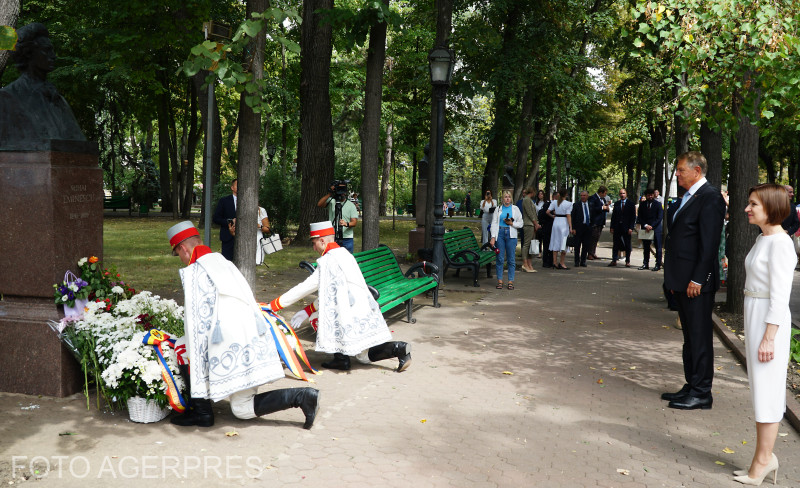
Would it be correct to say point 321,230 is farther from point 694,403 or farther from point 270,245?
point 270,245

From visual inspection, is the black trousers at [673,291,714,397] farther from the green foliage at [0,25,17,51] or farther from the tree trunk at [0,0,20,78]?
the tree trunk at [0,0,20,78]

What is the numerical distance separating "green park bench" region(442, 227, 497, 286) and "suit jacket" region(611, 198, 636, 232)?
4.18 metres

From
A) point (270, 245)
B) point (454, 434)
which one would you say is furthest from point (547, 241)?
point (454, 434)

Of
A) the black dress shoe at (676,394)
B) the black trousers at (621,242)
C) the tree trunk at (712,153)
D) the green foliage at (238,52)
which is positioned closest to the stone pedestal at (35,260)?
the green foliage at (238,52)

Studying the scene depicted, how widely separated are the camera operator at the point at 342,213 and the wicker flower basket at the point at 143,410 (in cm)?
670

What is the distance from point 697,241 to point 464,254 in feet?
26.0

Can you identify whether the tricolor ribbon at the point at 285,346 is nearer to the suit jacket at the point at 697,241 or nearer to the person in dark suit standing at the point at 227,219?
the suit jacket at the point at 697,241

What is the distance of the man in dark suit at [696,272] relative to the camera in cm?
590

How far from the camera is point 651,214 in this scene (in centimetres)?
1628

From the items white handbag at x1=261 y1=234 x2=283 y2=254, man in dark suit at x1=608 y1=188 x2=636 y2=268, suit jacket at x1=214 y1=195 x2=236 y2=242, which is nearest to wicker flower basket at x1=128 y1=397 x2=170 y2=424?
suit jacket at x1=214 y1=195 x2=236 y2=242

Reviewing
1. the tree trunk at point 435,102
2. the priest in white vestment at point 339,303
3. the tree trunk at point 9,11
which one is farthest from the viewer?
the tree trunk at point 435,102

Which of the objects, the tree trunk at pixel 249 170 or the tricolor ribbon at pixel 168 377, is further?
Answer: the tree trunk at pixel 249 170

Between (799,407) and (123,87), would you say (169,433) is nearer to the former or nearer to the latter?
(799,407)

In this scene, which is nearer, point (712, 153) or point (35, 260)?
point (35, 260)
